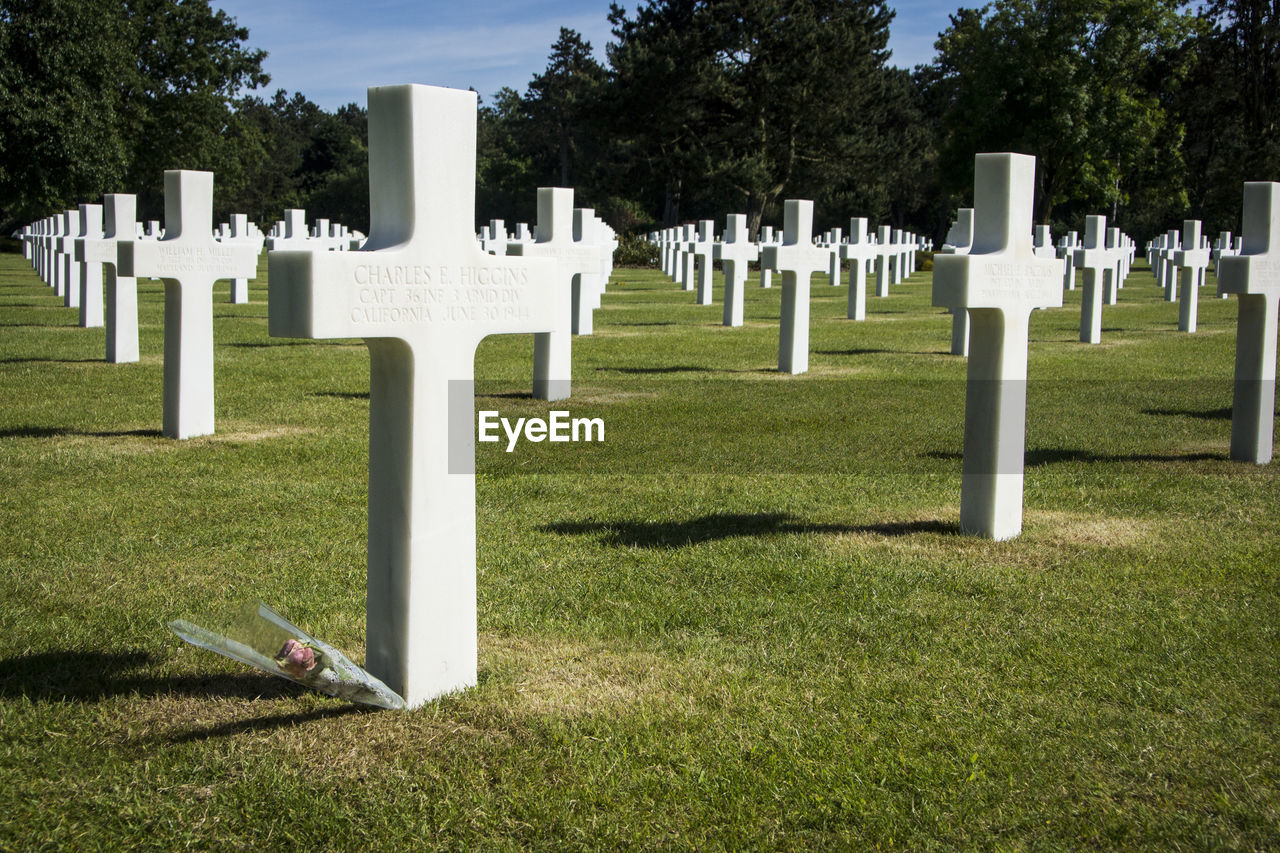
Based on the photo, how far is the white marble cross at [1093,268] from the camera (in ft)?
59.7

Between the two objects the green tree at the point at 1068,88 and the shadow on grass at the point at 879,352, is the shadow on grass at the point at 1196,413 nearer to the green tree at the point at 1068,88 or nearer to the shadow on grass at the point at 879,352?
the shadow on grass at the point at 879,352

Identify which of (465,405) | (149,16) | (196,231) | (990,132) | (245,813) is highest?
(149,16)

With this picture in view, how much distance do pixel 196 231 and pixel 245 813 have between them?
6.89 metres

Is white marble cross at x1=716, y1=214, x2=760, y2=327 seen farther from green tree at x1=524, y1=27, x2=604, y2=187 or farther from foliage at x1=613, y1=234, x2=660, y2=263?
green tree at x1=524, y1=27, x2=604, y2=187

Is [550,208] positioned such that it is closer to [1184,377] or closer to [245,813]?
[1184,377]

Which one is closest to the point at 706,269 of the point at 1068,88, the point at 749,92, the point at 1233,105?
the point at 749,92

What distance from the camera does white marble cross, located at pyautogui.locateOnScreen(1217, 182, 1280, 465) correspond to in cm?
859

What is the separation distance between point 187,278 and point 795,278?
7.61 m

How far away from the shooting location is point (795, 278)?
14.6m

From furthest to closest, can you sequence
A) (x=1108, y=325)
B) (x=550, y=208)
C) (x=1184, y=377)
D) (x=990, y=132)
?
(x=990, y=132) < (x=1108, y=325) < (x=1184, y=377) < (x=550, y=208)

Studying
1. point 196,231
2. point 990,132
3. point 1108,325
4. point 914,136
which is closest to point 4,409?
point 196,231

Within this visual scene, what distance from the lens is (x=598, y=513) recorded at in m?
7.00

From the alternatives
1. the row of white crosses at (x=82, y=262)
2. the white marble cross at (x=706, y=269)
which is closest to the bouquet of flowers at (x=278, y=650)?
the row of white crosses at (x=82, y=262)

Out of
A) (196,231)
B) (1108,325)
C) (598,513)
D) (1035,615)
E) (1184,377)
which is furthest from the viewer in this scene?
(1108,325)
